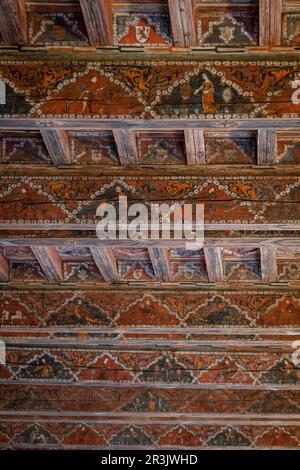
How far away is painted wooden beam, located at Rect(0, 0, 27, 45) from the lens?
25.5ft

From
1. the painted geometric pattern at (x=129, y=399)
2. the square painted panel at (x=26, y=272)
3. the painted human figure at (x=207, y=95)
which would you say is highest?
the painted human figure at (x=207, y=95)

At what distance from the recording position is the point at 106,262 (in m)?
11.7

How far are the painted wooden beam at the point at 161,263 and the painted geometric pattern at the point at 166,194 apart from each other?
1.38 m

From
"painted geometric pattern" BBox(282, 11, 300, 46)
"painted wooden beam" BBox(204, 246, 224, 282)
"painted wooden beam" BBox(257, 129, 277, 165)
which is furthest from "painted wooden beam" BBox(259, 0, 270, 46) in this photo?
"painted wooden beam" BBox(204, 246, 224, 282)

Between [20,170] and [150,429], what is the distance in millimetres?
7331

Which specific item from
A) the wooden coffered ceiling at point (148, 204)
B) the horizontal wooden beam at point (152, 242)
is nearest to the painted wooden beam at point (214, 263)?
the wooden coffered ceiling at point (148, 204)

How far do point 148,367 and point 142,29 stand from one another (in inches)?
268

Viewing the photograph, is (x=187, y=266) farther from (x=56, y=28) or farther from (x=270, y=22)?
(x=270, y=22)

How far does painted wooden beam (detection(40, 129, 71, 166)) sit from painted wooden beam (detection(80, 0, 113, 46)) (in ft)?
3.78

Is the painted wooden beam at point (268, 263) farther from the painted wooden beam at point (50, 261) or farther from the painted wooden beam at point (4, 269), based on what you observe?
the painted wooden beam at point (4, 269)

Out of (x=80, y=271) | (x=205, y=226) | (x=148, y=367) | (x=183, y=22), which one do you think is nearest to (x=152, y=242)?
(x=205, y=226)

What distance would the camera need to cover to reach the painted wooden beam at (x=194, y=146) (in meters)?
9.00

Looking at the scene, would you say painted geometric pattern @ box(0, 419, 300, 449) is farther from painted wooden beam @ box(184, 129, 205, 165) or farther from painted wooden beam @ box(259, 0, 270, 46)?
painted wooden beam @ box(259, 0, 270, 46)

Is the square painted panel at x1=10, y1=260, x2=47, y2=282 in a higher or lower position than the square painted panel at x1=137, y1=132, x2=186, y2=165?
lower
